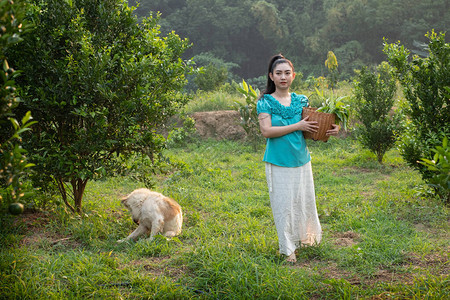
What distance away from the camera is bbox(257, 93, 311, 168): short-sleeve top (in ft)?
14.0

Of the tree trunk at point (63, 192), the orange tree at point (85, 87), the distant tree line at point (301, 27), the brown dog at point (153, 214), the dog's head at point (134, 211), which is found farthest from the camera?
the distant tree line at point (301, 27)

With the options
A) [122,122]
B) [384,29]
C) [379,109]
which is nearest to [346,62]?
[384,29]

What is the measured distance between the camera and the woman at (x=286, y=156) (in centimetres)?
427

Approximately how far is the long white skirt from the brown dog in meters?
1.43

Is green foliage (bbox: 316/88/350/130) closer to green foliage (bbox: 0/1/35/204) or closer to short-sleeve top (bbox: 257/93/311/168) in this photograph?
short-sleeve top (bbox: 257/93/311/168)

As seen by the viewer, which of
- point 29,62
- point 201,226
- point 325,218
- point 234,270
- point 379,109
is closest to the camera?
point 234,270

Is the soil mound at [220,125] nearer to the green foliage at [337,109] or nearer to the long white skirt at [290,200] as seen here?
the green foliage at [337,109]

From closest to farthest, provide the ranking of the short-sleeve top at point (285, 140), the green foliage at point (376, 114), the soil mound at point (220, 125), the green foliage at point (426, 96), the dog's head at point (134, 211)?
the short-sleeve top at point (285, 140) → the dog's head at point (134, 211) → the green foliage at point (426, 96) → the green foliage at point (376, 114) → the soil mound at point (220, 125)

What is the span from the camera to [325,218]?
19.9 feet

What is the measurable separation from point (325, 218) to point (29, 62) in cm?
438

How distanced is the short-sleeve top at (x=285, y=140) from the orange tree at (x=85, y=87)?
1.60 m

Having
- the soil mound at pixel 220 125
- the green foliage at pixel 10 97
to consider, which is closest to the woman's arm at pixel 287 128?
the green foliage at pixel 10 97

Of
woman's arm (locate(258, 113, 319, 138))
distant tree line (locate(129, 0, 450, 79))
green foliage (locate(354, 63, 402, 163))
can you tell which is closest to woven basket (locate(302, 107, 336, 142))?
woman's arm (locate(258, 113, 319, 138))

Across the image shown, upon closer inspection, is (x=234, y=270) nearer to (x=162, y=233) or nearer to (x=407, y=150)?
(x=162, y=233)
